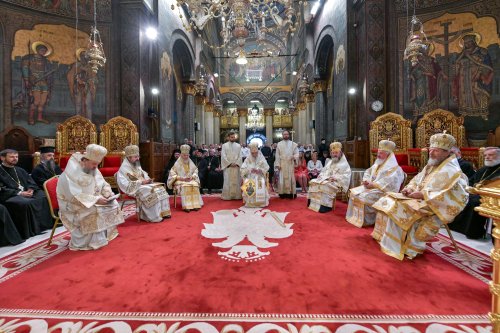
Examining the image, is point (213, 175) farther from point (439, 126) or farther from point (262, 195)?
point (439, 126)

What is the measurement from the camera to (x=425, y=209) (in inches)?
120

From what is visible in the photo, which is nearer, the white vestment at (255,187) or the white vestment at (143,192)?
the white vestment at (143,192)

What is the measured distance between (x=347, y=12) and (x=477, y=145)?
21.9 ft

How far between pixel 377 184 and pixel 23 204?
20.2 feet

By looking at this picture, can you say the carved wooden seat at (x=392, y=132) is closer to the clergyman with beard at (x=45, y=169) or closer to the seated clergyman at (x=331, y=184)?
the seated clergyman at (x=331, y=184)

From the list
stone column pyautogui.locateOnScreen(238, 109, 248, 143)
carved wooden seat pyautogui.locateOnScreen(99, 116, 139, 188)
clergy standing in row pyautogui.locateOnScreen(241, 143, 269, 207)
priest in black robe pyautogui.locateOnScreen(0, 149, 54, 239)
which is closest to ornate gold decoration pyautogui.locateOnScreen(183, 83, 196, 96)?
carved wooden seat pyautogui.locateOnScreen(99, 116, 139, 188)

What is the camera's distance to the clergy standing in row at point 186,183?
5.89m

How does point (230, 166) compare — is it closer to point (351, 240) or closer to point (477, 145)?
point (351, 240)

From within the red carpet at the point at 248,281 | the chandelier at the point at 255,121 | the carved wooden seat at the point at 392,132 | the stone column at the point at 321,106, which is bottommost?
the red carpet at the point at 248,281

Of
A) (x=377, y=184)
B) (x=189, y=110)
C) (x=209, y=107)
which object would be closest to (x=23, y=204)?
(x=377, y=184)

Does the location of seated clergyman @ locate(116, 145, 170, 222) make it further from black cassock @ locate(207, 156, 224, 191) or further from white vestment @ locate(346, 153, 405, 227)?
white vestment @ locate(346, 153, 405, 227)

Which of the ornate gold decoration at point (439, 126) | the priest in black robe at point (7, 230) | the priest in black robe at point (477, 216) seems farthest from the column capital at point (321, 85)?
the priest in black robe at point (7, 230)

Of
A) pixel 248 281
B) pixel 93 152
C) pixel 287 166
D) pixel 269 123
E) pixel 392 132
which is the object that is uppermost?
pixel 269 123

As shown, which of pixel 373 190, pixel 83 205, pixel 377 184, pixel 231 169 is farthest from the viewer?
pixel 231 169
